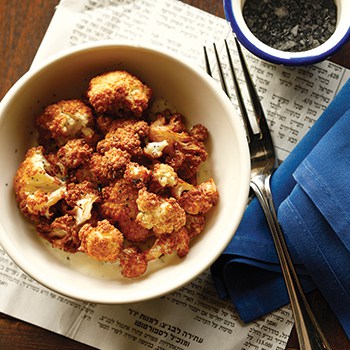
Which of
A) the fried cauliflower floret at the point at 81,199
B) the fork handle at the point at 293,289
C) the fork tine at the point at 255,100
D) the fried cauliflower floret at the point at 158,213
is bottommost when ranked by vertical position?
the fork handle at the point at 293,289

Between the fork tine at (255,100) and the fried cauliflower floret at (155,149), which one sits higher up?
the fork tine at (255,100)

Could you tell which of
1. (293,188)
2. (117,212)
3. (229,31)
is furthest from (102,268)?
(229,31)

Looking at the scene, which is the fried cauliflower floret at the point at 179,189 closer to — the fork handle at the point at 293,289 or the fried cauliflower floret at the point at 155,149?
the fried cauliflower floret at the point at 155,149

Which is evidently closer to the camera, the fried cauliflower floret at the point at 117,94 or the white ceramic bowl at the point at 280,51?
the fried cauliflower floret at the point at 117,94

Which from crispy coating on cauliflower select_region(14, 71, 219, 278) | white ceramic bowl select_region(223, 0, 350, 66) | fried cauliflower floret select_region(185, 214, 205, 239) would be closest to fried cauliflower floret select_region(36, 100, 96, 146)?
crispy coating on cauliflower select_region(14, 71, 219, 278)

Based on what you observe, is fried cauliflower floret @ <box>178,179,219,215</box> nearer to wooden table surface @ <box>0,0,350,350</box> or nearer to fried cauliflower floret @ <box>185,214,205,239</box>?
fried cauliflower floret @ <box>185,214,205,239</box>

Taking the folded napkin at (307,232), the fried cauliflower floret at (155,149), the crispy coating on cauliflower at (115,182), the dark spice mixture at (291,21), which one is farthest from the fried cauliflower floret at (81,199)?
the dark spice mixture at (291,21)

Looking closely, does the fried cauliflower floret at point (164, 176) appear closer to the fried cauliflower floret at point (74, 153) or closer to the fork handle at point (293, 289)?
the fried cauliflower floret at point (74, 153)
